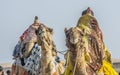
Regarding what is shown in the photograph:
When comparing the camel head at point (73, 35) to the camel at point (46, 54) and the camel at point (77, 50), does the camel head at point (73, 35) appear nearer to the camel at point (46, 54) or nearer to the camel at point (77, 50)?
the camel at point (77, 50)

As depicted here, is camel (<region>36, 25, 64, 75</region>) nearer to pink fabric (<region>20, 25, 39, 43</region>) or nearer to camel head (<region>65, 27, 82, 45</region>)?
camel head (<region>65, 27, 82, 45</region>)

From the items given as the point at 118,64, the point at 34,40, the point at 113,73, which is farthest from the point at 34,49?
the point at 118,64

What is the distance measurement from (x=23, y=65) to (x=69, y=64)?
168 inches

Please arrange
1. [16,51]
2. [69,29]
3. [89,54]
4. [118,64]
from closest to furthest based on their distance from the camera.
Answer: [69,29] < [89,54] < [16,51] < [118,64]

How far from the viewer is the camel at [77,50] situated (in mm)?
9219

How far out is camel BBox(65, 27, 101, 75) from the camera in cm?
922

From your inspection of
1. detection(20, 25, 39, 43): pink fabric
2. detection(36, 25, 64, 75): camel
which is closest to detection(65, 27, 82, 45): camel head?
detection(36, 25, 64, 75): camel

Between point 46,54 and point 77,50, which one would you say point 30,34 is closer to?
point 46,54

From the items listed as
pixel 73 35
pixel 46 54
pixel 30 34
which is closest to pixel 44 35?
pixel 46 54

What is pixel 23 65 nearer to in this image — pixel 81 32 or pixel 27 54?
pixel 27 54

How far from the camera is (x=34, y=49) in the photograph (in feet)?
44.4

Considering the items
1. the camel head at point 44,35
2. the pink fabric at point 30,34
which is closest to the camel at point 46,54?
the camel head at point 44,35

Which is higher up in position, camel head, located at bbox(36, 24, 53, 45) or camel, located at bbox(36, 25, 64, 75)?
camel head, located at bbox(36, 24, 53, 45)

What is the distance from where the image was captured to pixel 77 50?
9.24 metres
